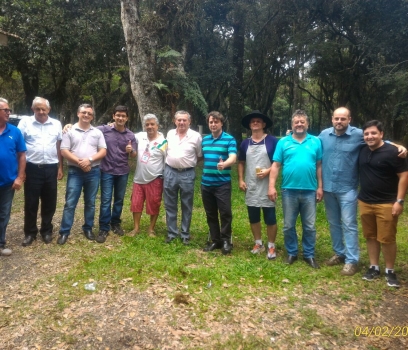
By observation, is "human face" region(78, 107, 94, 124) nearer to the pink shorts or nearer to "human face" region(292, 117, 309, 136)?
the pink shorts

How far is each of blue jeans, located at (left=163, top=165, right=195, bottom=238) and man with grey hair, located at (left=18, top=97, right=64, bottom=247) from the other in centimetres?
165

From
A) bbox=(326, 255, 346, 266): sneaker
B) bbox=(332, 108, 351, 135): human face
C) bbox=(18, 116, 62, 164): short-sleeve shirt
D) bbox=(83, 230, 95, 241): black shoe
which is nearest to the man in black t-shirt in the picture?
bbox=(332, 108, 351, 135): human face

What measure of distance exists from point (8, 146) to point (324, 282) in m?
4.46

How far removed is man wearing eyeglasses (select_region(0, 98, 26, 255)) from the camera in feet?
16.0

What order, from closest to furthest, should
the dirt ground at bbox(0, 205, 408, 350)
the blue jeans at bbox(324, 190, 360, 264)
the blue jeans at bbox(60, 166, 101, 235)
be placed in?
1. the dirt ground at bbox(0, 205, 408, 350)
2. the blue jeans at bbox(324, 190, 360, 264)
3. the blue jeans at bbox(60, 166, 101, 235)

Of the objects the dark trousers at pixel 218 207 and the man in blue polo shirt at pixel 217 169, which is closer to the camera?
the man in blue polo shirt at pixel 217 169

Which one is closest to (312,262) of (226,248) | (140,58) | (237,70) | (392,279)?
(392,279)

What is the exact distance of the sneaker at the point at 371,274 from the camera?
15.5ft

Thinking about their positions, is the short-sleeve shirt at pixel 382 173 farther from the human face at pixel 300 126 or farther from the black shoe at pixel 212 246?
the black shoe at pixel 212 246

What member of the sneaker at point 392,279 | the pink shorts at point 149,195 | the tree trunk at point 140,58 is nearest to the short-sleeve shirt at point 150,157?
the pink shorts at point 149,195

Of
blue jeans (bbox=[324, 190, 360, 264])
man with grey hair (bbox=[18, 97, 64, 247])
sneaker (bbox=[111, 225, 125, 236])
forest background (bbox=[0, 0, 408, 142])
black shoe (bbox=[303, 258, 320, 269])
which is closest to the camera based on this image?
blue jeans (bbox=[324, 190, 360, 264])

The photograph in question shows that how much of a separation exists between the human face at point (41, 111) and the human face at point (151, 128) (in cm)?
144

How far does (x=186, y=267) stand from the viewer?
196 inches

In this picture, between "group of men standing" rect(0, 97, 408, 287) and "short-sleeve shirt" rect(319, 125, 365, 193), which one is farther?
"short-sleeve shirt" rect(319, 125, 365, 193)
